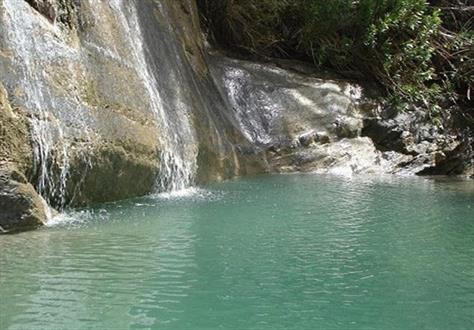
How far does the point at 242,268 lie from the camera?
4777 mm

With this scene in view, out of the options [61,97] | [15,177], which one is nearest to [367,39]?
[61,97]

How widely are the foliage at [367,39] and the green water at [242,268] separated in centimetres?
649

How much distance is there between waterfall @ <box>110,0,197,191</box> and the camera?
8.76 meters

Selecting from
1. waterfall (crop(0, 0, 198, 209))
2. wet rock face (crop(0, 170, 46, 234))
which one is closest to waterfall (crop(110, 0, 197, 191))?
waterfall (crop(0, 0, 198, 209))

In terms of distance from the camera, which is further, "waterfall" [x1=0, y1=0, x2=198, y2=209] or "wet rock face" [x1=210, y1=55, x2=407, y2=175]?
"wet rock face" [x1=210, y1=55, x2=407, y2=175]

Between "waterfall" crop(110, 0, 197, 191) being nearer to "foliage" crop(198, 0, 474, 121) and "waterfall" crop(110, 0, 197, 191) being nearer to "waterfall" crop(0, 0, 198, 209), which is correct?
"waterfall" crop(0, 0, 198, 209)

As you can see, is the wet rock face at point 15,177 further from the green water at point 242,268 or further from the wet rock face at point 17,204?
the green water at point 242,268

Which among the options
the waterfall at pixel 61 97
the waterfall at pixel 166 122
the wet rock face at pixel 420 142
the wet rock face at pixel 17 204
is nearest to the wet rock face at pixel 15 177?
the wet rock face at pixel 17 204

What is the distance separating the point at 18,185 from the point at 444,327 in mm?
3729

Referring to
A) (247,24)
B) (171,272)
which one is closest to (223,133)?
(247,24)

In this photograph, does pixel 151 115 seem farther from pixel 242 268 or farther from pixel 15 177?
pixel 242 268

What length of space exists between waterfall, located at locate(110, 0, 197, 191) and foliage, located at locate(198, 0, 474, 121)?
471cm

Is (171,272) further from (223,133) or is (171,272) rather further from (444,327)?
(223,133)

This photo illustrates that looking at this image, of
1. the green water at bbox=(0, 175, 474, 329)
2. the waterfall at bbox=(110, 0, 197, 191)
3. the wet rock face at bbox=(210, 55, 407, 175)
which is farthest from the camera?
the wet rock face at bbox=(210, 55, 407, 175)
